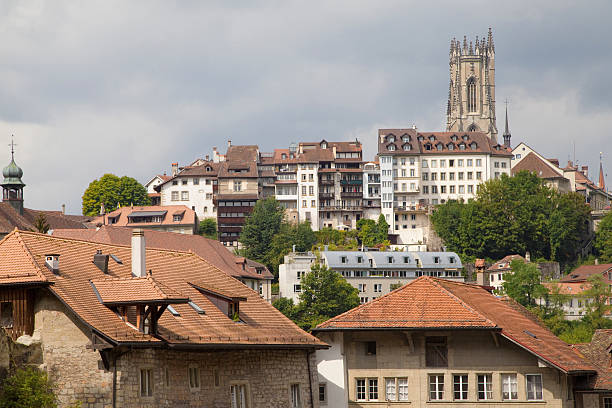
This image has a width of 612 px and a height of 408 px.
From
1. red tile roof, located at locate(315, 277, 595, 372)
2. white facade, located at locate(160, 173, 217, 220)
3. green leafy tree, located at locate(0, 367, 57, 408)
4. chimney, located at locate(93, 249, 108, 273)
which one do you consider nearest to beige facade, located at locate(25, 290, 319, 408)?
green leafy tree, located at locate(0, 367, 57, 408)

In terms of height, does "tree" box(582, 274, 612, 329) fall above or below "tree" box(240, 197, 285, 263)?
below

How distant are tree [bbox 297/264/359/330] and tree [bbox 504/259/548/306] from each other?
17.0 metres

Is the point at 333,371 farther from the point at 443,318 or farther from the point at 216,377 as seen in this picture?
the point at 216,377

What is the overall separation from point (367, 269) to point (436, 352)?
97.4m

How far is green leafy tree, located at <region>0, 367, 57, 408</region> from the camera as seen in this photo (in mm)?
27141

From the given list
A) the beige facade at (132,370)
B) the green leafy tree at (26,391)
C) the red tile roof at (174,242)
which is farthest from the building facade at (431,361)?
the red tile roof at (174,242)

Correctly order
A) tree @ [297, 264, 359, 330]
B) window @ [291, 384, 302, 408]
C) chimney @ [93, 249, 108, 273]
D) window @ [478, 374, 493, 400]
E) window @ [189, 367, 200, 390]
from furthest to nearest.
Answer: tree @ [297, 264, 359, 330] < window @ [478, 374, 493, 400] < window @ [291, 384, 302, 408] < chimney @ [93, 249, 108, 273] < window @ [189, 367, 200, 390]

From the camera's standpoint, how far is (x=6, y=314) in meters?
29.4

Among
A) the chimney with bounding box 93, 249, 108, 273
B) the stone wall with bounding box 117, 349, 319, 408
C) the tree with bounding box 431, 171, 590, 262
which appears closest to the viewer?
the stone wall with bounding box 117, 349, 319, 408

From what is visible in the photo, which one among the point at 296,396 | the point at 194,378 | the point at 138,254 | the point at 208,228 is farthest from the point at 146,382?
the point at 208,228

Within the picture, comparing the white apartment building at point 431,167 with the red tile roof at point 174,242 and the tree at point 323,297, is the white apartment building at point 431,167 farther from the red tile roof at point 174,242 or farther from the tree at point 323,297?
the red tile roof at point 174,242

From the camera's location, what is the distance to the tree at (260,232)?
5935 inches

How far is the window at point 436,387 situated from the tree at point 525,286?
82.9m

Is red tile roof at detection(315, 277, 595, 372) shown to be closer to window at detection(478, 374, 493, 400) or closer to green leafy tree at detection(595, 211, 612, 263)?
window at detection(478, 374, 493, 400)
